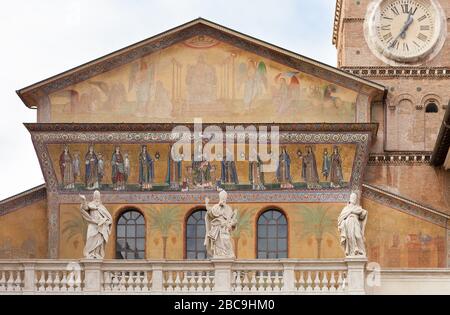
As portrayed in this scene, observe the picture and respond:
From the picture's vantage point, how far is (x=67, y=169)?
4200 cm

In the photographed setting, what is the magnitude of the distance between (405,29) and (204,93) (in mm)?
7319

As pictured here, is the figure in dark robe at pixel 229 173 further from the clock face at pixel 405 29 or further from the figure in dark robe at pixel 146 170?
the clock face at pixel 405 29

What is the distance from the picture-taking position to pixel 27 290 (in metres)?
35.8

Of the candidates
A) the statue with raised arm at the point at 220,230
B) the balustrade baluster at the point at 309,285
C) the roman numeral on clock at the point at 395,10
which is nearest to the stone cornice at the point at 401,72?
the roman numeral on clock at the point at 395,10

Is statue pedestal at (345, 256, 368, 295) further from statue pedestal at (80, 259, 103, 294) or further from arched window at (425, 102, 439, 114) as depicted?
arched window at (425, 102, 439, 114)

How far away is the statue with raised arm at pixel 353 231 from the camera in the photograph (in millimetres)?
36125

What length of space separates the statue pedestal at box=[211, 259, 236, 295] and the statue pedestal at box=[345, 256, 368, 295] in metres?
2.30

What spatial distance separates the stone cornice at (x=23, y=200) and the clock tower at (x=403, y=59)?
28.9 ft

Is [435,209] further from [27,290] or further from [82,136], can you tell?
[27,290]

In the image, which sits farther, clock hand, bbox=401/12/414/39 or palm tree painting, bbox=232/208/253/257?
clock hand, bbox=401/12/414/39

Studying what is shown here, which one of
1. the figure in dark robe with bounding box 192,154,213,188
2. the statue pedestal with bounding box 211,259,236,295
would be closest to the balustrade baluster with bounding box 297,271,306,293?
the statue pedestal with bounding box 211,259,236,295

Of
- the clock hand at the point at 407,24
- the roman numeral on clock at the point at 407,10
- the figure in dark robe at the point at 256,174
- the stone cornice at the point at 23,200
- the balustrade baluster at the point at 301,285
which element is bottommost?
the balustrade baluster at the point at 301,285

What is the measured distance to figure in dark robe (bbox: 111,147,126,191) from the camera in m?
42.0
